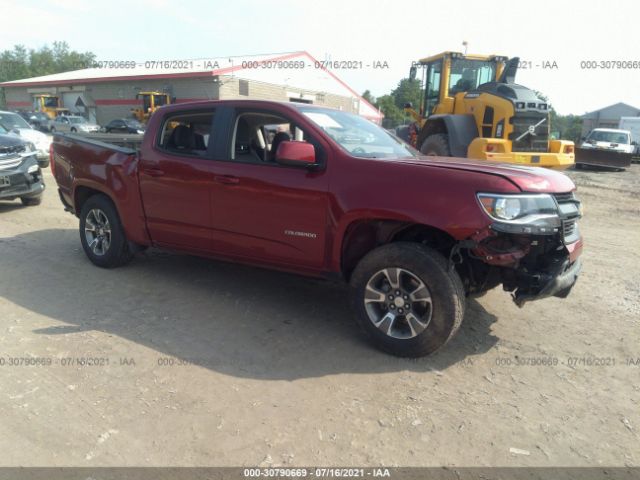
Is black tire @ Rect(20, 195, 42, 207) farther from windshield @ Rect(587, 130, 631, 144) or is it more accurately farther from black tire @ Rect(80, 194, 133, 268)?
windshield @ Rect(587, 130, 631, 144)

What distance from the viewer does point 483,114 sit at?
33.9 ft

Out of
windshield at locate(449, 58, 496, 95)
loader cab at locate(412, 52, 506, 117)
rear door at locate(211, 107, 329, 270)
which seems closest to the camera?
rear door at locate(211, 107, 329, 270)

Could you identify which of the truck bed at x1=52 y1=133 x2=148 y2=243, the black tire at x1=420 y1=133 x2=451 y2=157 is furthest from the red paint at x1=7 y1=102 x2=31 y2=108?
the truck bed at x1=52 y1=133 x2=148 y2=243

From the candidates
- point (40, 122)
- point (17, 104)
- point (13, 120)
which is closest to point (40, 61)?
point (17, 104)

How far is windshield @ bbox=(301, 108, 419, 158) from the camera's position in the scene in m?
4.00

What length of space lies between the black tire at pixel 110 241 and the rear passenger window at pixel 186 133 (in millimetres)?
1067

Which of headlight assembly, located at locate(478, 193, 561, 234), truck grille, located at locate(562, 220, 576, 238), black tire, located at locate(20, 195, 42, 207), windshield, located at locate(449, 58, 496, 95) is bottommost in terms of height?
black tire, located at locate(20, 195, 42, 207)

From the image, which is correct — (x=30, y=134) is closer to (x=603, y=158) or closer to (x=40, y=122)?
(x=603, y=158)

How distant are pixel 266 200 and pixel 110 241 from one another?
231cm

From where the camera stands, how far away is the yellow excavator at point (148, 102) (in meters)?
31.4

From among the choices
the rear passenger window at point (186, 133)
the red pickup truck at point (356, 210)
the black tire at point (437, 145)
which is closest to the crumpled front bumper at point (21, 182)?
the red pickup truck at point (356, 210)

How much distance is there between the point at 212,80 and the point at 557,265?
102 ft

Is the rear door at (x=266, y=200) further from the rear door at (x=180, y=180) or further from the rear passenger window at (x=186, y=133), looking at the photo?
the rear passenger window at (x=186, y=133)

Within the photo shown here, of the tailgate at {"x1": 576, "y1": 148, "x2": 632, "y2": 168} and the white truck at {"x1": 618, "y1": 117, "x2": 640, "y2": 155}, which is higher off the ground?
the white truck at {"x1": 618, "y1": 117, "x2": 640, "y2": 155}
